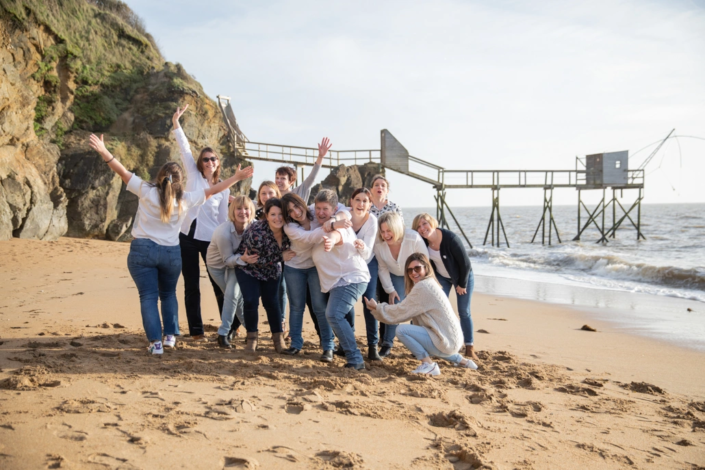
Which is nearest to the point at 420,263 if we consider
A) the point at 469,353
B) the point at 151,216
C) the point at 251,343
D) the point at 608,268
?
the point at 469,353

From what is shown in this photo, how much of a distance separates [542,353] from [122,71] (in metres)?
19.8

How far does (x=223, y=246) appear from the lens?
4.88 m

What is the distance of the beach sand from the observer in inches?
103

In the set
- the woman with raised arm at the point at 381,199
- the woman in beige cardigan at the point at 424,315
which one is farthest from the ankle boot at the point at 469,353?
the woman with raised arm at the point at 381,199

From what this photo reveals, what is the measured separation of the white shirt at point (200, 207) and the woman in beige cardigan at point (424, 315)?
186 cm

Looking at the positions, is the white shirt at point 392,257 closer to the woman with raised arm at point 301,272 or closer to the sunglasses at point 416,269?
the sunglasses at point 416,269

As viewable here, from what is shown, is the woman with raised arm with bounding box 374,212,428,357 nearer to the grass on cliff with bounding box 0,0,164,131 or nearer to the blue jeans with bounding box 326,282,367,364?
the blue jeans with bounding box 326,282,367,364

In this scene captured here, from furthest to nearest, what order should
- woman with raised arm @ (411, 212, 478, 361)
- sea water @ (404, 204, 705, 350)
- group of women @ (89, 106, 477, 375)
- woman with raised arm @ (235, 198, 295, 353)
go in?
sea water @ (404, 204, 705, 350) → woman with raised arm @ (411, 212, 478, 361) → woman with raised arm @ (235, 198, 295, 353) → group of women @ (89, 106, 477, 375)

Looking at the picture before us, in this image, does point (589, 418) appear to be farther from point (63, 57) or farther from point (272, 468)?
point (63, 57)

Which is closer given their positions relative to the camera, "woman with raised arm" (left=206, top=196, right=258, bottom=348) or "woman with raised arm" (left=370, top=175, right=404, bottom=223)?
"woman with raised arm" (left=206, top=196, right=258, bottom=348)

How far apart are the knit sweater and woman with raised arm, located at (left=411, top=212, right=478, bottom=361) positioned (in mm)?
467

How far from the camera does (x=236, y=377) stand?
3844 mm

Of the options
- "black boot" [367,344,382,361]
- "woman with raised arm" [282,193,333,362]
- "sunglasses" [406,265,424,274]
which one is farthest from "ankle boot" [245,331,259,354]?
"sunglasses" [406,265,424,274]

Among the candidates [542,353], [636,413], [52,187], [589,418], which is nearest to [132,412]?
[589,418]
